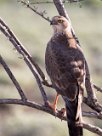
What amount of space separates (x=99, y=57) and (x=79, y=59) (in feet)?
62.5

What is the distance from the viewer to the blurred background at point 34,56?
62.8 feet

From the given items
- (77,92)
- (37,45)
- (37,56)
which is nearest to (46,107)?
(77,92)

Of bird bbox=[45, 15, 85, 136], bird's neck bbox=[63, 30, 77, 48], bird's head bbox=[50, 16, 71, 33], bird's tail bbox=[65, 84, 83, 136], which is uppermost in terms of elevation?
bird's head bbox=[50, 16, 71, 33]

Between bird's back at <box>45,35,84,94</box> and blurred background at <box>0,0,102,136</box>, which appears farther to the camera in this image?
blurred background at <box>0,0,102,136</box>

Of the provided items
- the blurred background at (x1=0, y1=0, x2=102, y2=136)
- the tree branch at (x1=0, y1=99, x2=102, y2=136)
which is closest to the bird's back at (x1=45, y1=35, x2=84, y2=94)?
the tree branch at (x1=0, y1=99, x2=102, y2=136)

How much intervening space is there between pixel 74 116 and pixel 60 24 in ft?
5.52

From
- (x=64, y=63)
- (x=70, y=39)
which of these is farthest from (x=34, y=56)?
(x=64, y=63)

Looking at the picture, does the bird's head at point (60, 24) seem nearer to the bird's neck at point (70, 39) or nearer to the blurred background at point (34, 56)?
the bird's neck at point (70, 39)

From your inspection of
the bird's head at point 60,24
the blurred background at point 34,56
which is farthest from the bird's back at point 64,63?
the blurred background at point 34,56

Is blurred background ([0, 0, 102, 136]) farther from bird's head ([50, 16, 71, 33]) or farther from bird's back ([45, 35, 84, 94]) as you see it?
bird's back ([45, 35, 84, 94])

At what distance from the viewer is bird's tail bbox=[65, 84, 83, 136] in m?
6.62

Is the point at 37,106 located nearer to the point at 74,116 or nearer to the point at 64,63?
the point at 74,116

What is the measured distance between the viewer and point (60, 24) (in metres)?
8.16

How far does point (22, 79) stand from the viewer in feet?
75.3
